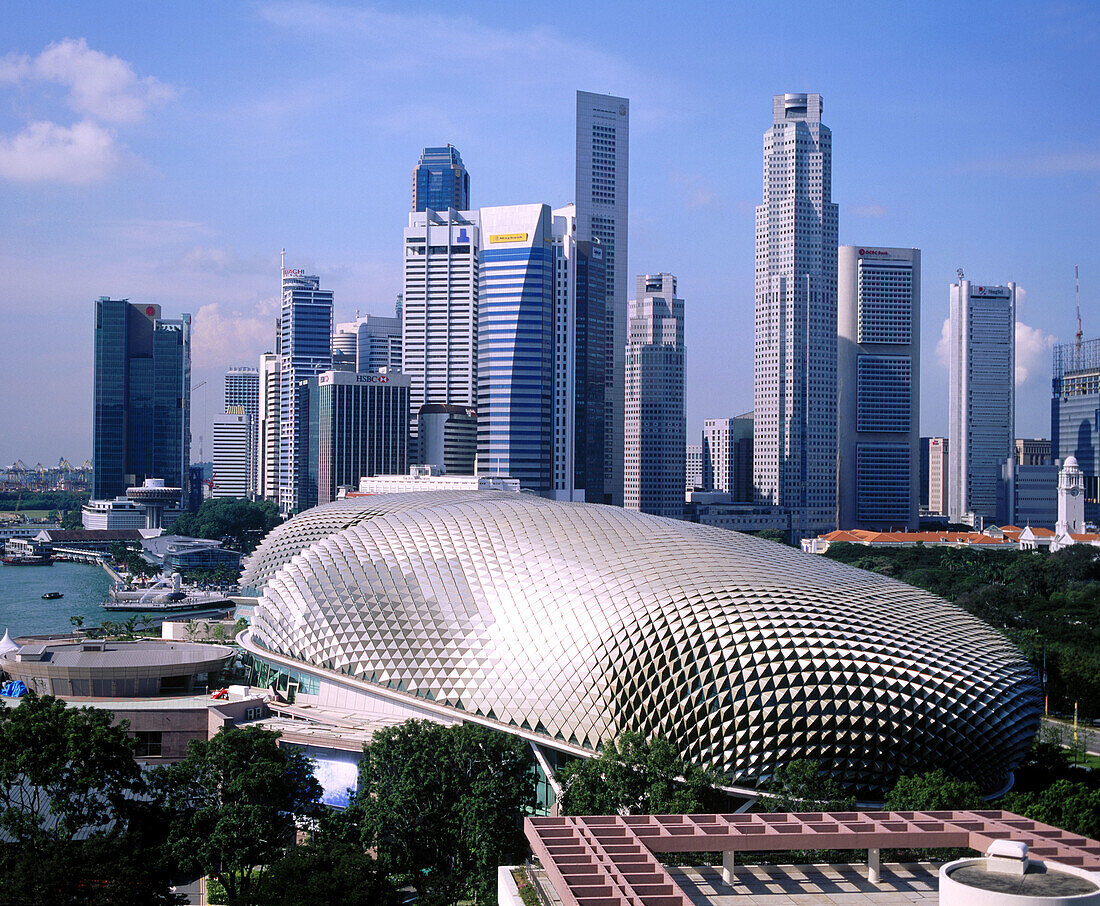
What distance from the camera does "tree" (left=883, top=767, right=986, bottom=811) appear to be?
1577 inches

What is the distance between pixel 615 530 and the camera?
58000 mm

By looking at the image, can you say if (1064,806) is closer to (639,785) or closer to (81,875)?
(639,785)

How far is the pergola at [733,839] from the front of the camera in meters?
26.4

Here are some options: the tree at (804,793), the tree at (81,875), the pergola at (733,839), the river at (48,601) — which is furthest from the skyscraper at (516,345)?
the pergola at (733,839)

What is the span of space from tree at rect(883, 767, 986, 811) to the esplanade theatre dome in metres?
3.34

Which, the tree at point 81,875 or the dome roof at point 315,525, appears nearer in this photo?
the tree at point 81,875

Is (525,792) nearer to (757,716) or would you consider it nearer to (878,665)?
(757,716)

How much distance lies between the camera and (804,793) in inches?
1607

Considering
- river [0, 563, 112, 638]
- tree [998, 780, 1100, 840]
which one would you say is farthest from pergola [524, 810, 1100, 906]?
river [0, 563, 112, 638]

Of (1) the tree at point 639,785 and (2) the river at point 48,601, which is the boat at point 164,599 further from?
(1) the tree at point 639,785

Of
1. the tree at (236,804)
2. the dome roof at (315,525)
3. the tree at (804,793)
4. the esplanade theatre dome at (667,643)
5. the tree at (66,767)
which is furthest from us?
the dome roof at (315,525)

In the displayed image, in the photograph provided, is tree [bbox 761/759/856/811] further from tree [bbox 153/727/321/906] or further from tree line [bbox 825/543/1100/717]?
tree line [bbox 825/543/1100/717]

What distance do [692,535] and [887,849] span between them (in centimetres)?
2776

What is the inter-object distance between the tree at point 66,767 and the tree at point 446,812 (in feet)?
27.1
